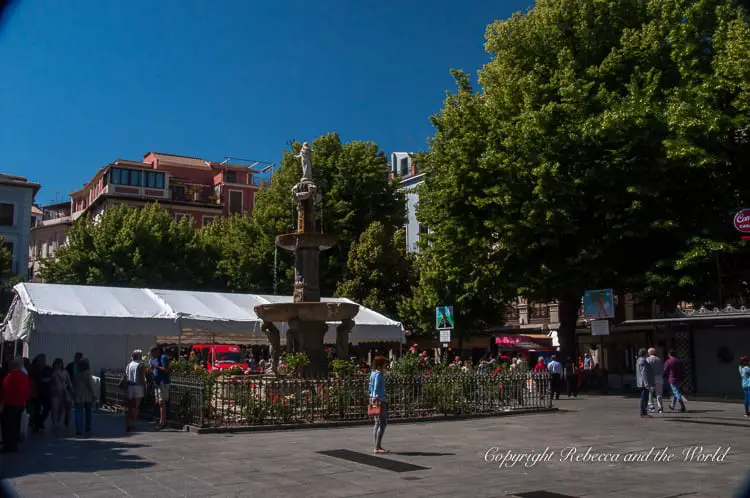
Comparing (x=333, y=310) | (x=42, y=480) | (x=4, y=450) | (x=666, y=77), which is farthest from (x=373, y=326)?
(x=42, y=480)

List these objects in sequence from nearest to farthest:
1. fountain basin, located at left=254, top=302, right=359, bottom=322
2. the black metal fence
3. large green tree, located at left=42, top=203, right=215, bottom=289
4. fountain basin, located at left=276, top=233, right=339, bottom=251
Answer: the black metal fence → fountain basin, located at left=254, top=302, right=359, bottom=322 → fountain basin, located at left=276, top=233, right=339, bottom=251 → large green tree, located at left=42, top=203, right=215, bottom=289

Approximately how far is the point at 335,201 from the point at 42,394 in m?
27.2

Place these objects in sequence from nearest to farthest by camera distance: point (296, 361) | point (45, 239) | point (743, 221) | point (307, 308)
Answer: point (296, 361), point (307, 308), point (743, 221), point (45, 239)

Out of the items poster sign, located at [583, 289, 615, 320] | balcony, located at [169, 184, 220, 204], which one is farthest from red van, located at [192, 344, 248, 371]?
balcony, located at [169, 184, 220, 204]

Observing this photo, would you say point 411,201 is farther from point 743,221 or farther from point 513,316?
point 743,221

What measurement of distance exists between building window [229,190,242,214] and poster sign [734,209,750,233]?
56669 mm

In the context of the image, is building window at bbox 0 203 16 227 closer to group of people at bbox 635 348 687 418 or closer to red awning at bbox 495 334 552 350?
red awning at bbox 495 334 552 350

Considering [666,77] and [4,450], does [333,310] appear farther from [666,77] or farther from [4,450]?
[666,77]

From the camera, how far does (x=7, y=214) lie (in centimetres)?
6062

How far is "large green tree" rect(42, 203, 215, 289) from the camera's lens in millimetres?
44406

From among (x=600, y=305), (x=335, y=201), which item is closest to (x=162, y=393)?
(x=600, y=305)

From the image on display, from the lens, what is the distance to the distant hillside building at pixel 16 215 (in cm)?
5988

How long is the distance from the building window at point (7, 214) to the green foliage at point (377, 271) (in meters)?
35.6

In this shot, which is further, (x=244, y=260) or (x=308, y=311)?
(x=244, y=260)
